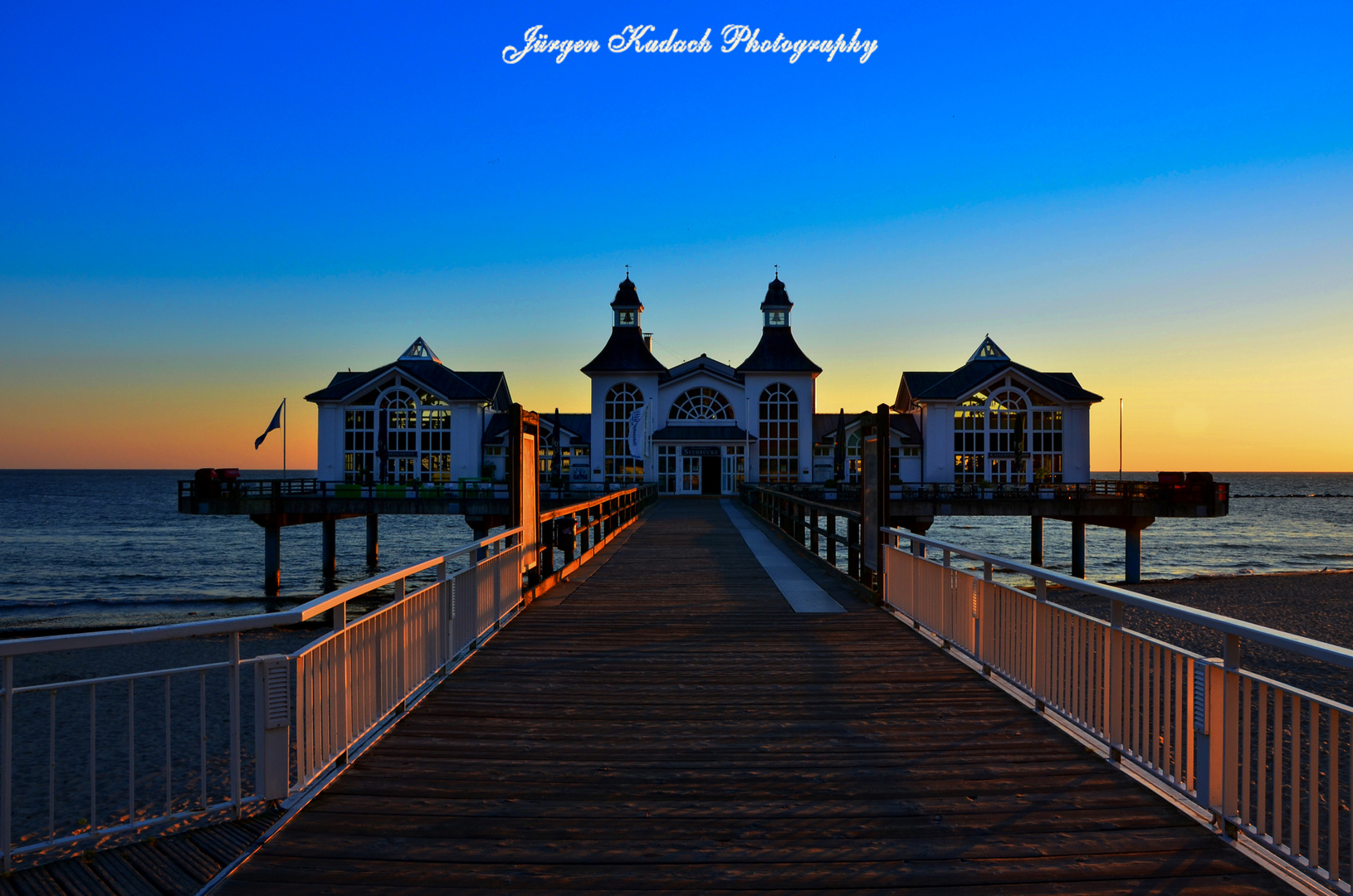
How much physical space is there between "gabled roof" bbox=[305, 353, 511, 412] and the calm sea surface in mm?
8972

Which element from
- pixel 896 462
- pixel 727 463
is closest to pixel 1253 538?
pixel 896 462

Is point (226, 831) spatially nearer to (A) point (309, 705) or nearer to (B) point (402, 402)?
(A) point (309, 705)

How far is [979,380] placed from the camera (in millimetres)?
44406

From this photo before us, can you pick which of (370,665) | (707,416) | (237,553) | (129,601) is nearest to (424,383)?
(237,553)

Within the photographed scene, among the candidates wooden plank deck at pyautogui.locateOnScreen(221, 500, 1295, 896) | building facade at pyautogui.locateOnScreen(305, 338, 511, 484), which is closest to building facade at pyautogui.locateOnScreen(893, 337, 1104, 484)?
building facade at pyautogui.locateOnScreen(305, 338, 511, 484)

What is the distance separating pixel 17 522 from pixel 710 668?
250 feet

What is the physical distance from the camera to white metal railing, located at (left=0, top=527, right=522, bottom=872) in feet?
10.9

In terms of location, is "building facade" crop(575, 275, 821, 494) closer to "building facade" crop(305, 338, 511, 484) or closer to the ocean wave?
"building facade" crop(305, 338, 511, 484)

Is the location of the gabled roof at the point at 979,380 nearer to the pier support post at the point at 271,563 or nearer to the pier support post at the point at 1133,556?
the pier support post at the point at 1133,556

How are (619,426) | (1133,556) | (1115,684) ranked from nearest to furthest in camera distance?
(1115,684), (1133,556), (619,426)

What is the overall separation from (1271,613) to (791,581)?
17.4m

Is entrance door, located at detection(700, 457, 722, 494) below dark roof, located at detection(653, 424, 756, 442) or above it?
below

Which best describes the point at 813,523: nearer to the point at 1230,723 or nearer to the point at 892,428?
the point at 1230,723

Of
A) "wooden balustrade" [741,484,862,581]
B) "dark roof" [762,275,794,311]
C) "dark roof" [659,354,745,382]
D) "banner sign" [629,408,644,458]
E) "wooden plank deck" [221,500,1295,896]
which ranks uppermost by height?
"dark roof" [762,275,794,311]
